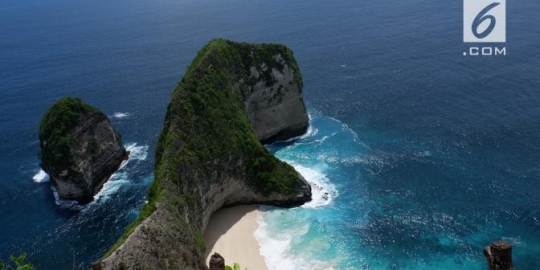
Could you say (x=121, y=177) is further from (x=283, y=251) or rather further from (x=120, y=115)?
(x=283, y=251)

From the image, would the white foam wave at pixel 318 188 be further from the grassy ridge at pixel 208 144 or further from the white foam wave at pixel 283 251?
the white foam wave at pixel 283 251

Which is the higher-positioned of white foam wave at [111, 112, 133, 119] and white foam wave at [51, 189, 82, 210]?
white foam wave at [111, 112, 133, 119]

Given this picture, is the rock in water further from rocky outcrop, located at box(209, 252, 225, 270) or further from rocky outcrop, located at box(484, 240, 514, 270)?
rocky outcrop, located at box(484, 240, 514, 270)

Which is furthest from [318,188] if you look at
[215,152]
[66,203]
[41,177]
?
[41,177]

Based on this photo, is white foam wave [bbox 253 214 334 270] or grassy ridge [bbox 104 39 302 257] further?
grassy ridge [bbox 104 39 302 257]

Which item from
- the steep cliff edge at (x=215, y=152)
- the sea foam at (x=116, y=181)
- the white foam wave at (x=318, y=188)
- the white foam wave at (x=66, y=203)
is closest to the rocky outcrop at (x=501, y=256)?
the steep cliff edge at (x=215, y=152)

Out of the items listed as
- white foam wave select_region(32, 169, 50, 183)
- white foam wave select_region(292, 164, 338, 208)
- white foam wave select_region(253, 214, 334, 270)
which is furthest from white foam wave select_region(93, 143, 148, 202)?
white foam wave select_region(292, 164, 338, 208)
